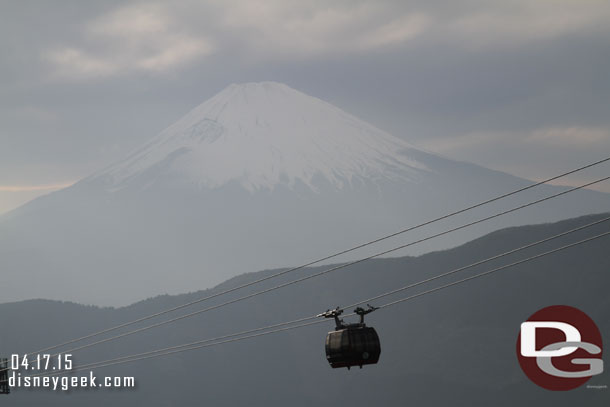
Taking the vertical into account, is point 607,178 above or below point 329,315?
above

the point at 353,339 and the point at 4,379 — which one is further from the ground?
the point at 4,379

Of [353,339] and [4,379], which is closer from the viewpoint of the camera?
[353,339]

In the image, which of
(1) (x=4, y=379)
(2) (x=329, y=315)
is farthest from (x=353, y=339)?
(1) (x=4, y=379)

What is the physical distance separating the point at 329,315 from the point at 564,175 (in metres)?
9.48

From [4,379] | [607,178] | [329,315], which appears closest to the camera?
[607,178]

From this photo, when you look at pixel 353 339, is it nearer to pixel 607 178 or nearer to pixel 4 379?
pixel 607 178

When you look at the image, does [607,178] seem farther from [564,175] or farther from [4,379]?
[4,379]

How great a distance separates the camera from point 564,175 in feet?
109

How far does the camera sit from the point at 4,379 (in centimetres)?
5506

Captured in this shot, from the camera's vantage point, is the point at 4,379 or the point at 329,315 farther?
the point at 4,379

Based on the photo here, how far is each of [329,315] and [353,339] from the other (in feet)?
4.80

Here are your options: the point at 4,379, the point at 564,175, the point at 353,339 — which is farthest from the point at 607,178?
the point at 4,379

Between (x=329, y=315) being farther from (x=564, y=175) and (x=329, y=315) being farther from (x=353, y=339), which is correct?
(x=564, y=175)

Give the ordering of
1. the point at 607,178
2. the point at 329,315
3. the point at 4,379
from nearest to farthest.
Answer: the point at 607,178 → the point at 329,315 → the point at 4,379
